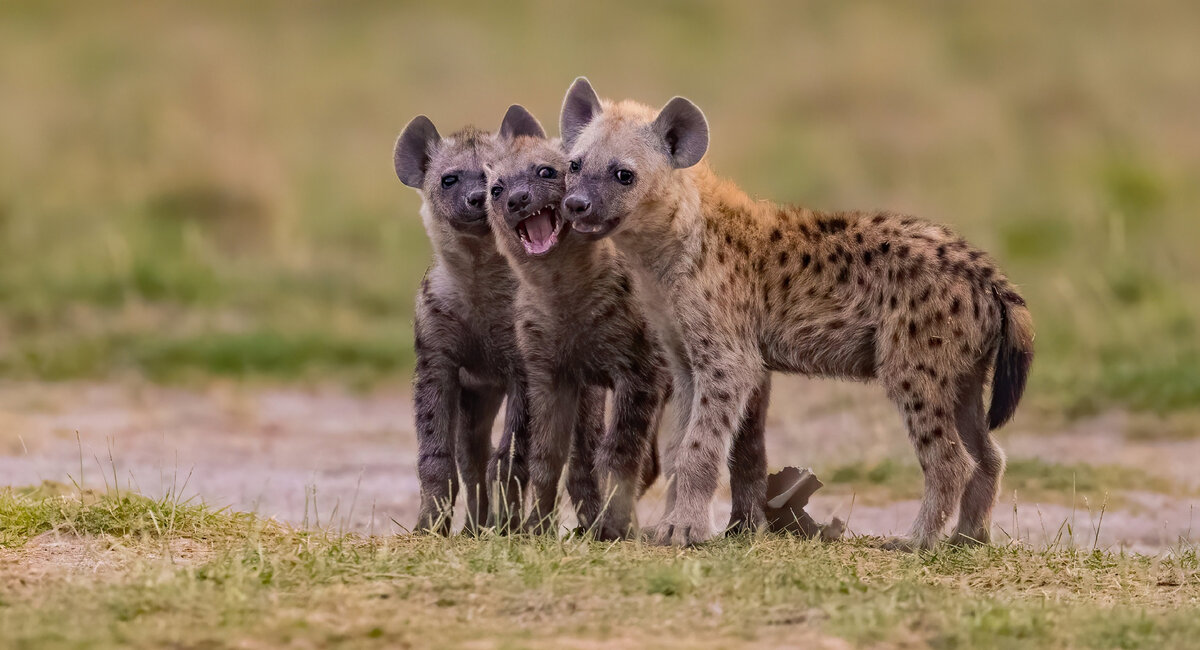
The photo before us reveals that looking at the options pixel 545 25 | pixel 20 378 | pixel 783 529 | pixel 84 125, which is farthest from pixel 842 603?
pixel 545 25

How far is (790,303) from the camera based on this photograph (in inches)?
249

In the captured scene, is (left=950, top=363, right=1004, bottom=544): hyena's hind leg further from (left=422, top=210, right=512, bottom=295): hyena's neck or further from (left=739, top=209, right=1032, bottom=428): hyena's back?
(left=422, top=210, right=512, bottom=295): hyena's neck

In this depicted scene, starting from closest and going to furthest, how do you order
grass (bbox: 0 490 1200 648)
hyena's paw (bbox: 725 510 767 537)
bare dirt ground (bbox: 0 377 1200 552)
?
grass (bbox: 0 490 1200 648) < hyena's paw (bbox: 725 510 767 537) < bare dirt ground (bbox: 0 377 1200 552)

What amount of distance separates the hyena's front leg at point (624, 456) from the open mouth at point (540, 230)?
0.63 m

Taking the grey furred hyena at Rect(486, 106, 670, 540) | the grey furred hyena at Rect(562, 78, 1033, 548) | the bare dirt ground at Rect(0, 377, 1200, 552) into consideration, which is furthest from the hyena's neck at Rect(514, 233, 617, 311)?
the bare dirt ground at Rect(0, 377, 1200, 552)

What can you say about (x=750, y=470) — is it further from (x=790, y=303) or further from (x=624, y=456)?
(x=790, y=303)

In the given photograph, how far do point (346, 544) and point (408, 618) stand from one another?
124 centimetres

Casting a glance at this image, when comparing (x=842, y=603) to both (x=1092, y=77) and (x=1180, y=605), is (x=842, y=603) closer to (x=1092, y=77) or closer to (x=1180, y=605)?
(x=1180, y=605)

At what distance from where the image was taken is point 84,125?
52.2 feet

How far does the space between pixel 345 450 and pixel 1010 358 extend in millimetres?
4704

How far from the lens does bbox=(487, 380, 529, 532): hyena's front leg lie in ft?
21.5

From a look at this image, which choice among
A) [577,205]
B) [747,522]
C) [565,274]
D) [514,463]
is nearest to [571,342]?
[565,274]

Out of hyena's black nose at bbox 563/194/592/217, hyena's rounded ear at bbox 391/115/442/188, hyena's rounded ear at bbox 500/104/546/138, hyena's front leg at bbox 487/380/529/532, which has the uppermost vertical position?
hyena's rounded ear at bbox 500/104/546/138

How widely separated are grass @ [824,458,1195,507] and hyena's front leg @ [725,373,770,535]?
5.20ft
